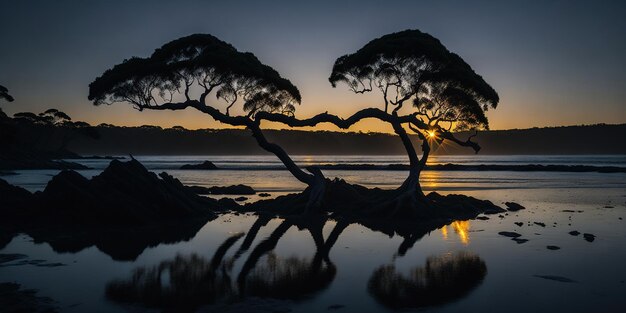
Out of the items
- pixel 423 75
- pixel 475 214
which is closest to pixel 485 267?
pixel 475 214

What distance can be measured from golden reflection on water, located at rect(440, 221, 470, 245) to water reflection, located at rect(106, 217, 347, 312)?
5549 mm

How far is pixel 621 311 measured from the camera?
30.7 ft

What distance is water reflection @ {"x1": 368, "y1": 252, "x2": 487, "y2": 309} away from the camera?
1018 centimetres

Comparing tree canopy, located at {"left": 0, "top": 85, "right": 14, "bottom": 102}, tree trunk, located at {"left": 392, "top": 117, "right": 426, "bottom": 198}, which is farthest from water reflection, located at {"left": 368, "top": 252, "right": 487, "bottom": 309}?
tree canopy, located at {"left": 0, "top": 85, "right": 14, "bottom": 102}

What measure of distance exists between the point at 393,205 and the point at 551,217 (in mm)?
8042

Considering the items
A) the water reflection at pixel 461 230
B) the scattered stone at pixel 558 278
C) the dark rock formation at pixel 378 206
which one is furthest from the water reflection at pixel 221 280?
the dark rock formation at pixel 378 206

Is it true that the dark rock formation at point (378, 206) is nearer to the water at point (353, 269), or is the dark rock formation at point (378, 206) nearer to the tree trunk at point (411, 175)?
the tree trunk at point (411, 175)

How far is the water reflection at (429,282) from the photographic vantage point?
33.4ft

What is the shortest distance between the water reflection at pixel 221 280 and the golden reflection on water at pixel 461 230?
5549 millimetres

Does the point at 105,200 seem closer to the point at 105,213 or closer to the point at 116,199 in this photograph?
the point at 116,199

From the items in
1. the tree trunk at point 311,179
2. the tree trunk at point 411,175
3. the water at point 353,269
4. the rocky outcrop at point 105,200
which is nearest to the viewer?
the water at point 353,269

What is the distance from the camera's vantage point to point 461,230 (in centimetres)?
2088

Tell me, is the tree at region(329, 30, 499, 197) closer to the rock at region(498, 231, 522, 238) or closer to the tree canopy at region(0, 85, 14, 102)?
the rock at region(498, 231, 522, 238)

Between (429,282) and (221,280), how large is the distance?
16.8 ft
